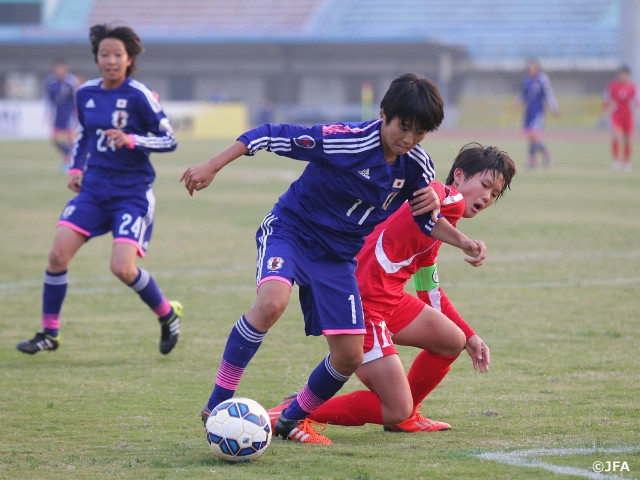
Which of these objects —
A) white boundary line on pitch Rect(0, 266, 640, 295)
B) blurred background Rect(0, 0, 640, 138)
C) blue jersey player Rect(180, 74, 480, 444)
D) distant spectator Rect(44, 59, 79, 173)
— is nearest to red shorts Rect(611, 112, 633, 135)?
distant spectator Rect(44, 59, 79, 173)

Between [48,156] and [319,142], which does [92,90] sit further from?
[48,156]

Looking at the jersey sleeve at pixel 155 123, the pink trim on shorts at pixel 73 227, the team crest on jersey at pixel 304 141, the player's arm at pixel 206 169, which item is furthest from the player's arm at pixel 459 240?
the pink trim on shorts at pixel 73 227

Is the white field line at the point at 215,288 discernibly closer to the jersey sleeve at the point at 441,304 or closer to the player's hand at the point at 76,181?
the player's hand at the point at 76,181

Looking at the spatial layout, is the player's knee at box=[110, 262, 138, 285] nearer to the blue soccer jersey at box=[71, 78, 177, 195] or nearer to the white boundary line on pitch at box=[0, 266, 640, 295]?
the blue soccer jersey at box=[71, 78, 177, 195]

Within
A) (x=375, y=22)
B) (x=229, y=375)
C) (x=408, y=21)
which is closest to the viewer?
(x=229, y=375)

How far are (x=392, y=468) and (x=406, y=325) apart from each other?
0.94m

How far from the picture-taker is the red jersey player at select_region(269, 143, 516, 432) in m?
4.29

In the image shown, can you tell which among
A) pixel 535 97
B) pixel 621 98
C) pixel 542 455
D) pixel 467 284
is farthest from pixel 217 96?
pixel 542 455

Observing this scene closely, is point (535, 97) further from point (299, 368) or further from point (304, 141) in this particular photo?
point (304, 141)

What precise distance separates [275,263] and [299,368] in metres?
1.64

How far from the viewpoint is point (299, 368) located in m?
5.61

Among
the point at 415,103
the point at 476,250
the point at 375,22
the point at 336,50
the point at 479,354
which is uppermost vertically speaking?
the point at 375,22

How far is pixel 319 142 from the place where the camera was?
13.4ft

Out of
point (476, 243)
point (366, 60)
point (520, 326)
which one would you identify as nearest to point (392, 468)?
point (476, 243)
